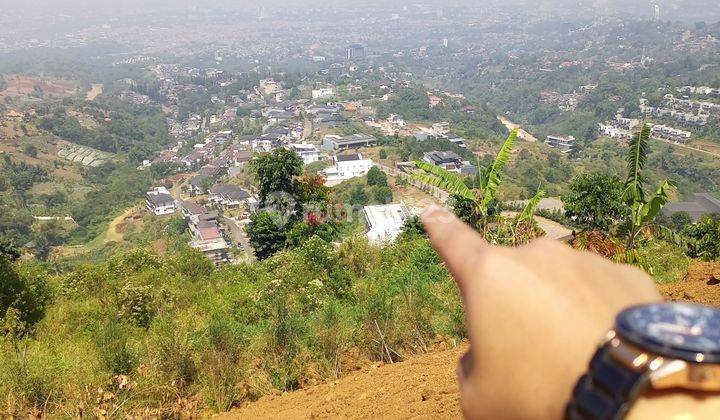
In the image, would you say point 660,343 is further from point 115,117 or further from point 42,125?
point 115,117

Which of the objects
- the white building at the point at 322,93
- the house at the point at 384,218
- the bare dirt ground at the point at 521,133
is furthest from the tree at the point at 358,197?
the white building at the point at 322,93

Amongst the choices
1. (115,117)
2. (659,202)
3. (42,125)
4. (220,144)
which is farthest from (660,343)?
(115,117)

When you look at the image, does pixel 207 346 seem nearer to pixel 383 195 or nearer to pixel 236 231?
pixel 383 195

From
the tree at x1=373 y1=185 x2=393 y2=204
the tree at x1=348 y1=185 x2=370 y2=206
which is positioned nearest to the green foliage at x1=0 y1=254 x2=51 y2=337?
the tree at x1=348 y1=185 x2=370 y2=206

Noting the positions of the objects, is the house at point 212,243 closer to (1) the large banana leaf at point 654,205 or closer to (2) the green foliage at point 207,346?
(2) the green foliage at point 207,346

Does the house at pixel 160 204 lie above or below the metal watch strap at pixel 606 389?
below

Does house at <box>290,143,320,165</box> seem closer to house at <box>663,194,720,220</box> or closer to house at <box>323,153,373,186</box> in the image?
house at <box>323,153,373,186</box>
